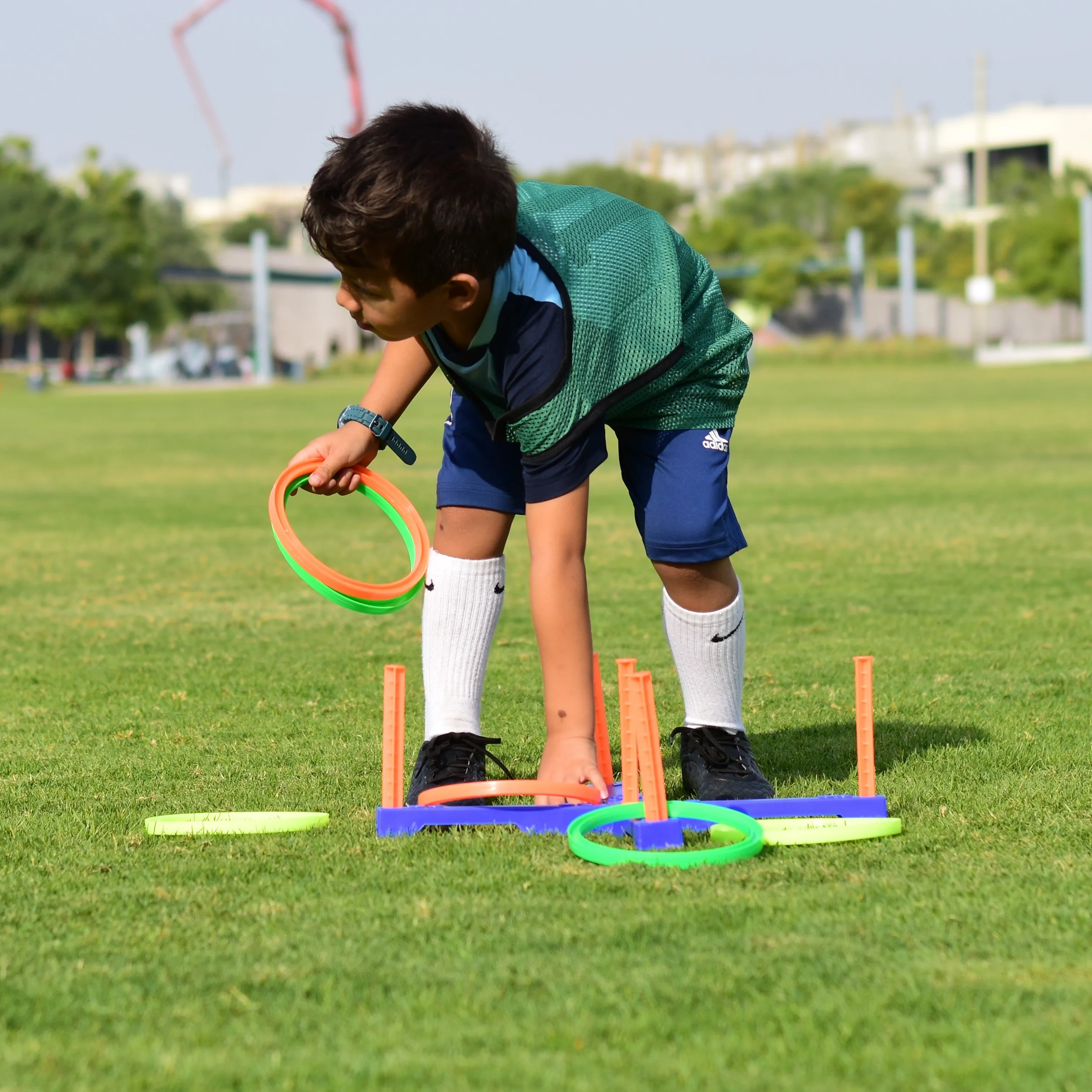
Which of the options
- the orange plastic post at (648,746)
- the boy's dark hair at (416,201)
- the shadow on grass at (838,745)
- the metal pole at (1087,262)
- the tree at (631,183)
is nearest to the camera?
the boy's dark hair at (416,201)

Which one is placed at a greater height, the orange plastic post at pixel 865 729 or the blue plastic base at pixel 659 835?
the orange plastic post at pixel 865 729

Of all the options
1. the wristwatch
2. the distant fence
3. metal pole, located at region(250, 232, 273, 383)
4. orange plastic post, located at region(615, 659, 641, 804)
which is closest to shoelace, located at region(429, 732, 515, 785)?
orange plastic post, located at region(615, 659, 641, 804)

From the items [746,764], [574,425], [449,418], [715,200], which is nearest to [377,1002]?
[574,425]

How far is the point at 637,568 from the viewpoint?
28.0ft

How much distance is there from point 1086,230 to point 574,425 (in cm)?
6891

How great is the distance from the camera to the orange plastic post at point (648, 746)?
10.4 feet

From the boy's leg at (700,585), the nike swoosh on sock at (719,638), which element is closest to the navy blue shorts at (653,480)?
the boy's leg at (700,585)

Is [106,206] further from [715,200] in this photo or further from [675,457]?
[715,200]

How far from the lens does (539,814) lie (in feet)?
11.0

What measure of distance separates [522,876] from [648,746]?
377 millimetres

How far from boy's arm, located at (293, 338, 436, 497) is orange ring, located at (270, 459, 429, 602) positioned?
3cm

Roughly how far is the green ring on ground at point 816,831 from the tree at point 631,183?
111m

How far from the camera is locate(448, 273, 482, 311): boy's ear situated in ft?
10.0

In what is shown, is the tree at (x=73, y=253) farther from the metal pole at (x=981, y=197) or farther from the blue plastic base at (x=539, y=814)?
the blue plastic base at (x=539, y=814)
